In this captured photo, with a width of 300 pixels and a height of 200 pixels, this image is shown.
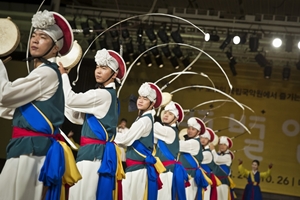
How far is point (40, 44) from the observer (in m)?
4.08

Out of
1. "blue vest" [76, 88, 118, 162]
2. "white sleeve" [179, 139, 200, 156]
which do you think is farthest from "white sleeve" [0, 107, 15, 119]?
"white sleeve" [179, 139, 200, 156]

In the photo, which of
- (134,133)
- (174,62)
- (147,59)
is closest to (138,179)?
(134,133)

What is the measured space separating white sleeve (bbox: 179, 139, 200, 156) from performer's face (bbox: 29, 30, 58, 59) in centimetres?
483

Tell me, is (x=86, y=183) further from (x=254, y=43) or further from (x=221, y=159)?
(x=254, y=43)

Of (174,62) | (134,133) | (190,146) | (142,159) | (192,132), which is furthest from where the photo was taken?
(174,62)

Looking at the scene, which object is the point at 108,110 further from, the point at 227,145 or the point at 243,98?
the point at 243,98

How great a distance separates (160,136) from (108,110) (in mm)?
2364

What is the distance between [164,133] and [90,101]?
2533 mm

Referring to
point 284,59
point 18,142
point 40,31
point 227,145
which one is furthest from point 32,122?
point 284,59

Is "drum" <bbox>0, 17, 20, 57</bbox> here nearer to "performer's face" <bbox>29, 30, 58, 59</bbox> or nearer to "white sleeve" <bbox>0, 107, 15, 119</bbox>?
"performer's face" <bbox>29, 30, 58, 59</bbox>

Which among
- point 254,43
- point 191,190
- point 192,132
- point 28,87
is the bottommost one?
point 191,190

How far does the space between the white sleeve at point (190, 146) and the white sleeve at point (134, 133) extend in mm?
2497

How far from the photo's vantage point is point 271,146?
15.8 metres

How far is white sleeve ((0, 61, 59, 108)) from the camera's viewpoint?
3762 mm
